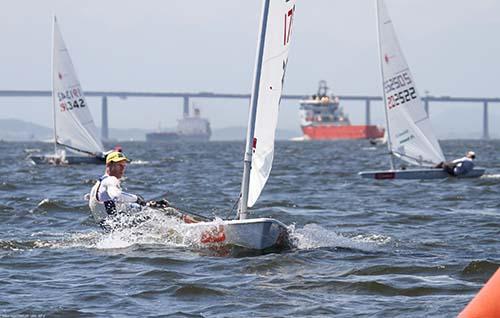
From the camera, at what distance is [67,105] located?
37.6 m

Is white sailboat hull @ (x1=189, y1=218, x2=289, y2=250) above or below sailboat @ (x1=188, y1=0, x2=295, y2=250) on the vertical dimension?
below

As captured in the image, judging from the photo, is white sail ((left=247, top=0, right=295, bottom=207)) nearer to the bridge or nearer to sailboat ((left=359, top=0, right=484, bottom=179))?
sailboat ((left=359, top=0, right=484, bottom=179))

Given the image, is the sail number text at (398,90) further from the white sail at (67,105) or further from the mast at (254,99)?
the mast at (254,99)

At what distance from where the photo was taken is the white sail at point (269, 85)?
11.9 meters

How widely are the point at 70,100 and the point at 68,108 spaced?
0.30 metres

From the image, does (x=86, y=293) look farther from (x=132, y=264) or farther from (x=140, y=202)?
(x=140, y=202)

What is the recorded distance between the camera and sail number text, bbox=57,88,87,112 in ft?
123

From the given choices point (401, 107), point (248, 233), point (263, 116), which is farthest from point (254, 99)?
point (401, 107)

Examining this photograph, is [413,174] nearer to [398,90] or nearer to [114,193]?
[398,90]

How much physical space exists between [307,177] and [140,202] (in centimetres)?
1983

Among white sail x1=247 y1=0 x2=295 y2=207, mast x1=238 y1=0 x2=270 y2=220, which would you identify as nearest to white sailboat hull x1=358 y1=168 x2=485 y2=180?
white sail x1=247 y1=0 x2=295 y2=207

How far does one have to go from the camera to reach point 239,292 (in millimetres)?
9922

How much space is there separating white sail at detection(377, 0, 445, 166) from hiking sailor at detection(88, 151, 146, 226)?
15.9 m

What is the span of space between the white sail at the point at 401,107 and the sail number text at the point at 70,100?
1316 cm
